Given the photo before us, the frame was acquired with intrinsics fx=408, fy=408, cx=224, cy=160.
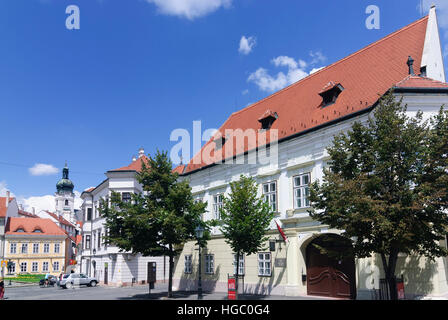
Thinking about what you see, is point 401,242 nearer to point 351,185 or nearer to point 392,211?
point 392,211

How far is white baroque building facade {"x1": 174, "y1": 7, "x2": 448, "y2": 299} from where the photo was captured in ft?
56.3

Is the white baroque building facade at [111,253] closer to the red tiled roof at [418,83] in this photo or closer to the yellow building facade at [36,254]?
the red tiled roof at [418,83]

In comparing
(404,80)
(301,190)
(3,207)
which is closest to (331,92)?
(404,80)

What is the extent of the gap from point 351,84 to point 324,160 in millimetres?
4915

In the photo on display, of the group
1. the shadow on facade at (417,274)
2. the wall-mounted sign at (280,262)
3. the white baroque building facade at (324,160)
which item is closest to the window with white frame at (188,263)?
the white baroque building facade at (324,160)

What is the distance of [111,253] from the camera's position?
39594 millimetres

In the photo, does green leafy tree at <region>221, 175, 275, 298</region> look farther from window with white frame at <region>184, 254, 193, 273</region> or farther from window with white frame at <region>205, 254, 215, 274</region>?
window with white frame at <region>184, 254, 193, 273</region>

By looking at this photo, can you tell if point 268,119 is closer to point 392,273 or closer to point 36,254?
point 392,273

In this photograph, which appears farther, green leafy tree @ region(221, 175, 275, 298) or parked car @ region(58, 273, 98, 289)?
parked car @ region(58, 273, 98, 289)

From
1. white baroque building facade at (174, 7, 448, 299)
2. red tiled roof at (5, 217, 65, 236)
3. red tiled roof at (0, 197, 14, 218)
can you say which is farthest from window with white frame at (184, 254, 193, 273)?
red tiled roof at (5, 217, 65, 236)

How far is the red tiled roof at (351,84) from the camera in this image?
1970 cm

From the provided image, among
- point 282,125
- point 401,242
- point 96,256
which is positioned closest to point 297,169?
point 282,125

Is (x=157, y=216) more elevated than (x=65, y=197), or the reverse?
(x=65, y=197)

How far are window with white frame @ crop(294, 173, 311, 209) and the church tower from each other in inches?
4248
